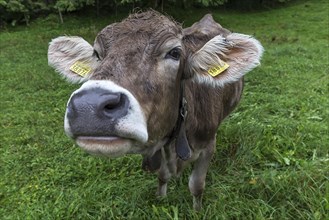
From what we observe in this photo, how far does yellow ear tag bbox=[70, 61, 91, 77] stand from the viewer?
277cm

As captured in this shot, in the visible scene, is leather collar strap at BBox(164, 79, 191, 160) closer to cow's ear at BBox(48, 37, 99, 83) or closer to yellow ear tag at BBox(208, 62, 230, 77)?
yellow ear tag at BBox(208, 62, 230, 77)

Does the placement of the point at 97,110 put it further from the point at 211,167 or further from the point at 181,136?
the point at 211,167

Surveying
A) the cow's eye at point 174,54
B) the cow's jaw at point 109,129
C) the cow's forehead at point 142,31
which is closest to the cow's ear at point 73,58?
the cow's forehead at point 142,31

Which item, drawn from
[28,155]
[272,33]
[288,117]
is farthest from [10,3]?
[288,117]

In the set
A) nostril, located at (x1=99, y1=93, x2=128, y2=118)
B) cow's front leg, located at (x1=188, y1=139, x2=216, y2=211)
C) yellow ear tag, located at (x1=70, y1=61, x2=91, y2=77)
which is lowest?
Answer: cow's front leg, located at (x1=188, y1=139, x2=216, y2=211)

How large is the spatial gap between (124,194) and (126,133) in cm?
192

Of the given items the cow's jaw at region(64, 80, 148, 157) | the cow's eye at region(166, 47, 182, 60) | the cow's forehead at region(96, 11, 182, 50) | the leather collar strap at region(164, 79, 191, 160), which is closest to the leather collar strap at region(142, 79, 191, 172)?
the leather collar strap at region(164, 79, 191, 160)

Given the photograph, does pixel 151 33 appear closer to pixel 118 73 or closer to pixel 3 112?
pixel 118 73

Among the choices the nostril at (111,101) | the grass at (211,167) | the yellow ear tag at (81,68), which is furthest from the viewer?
the grass at (211,167)

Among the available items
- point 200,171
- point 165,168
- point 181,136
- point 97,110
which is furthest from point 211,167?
point 97,110

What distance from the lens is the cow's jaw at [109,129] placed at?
76.5 inches

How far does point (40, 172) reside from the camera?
4.48 meters

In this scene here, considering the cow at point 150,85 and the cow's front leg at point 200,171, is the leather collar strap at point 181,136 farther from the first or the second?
the cow's front leg at point 200,171

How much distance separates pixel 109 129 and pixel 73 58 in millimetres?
1088
